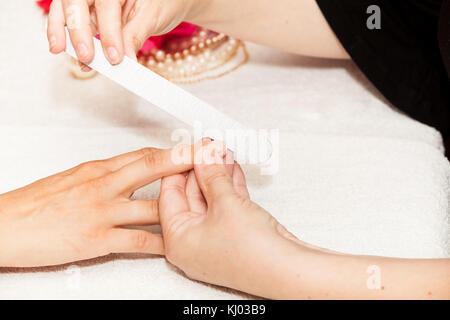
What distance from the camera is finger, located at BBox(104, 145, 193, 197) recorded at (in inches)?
23.7

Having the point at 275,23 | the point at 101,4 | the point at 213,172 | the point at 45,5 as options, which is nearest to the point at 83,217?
the point at 213,172

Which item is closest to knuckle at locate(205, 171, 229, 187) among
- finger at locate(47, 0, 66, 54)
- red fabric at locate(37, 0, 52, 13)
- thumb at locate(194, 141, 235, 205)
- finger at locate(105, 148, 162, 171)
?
thumb at locate(194, 141, 235, 205)

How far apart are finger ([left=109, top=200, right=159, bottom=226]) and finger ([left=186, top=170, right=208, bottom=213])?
40 millimetres

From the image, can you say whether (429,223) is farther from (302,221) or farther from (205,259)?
(205,259)

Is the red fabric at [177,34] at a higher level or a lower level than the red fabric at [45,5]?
lower

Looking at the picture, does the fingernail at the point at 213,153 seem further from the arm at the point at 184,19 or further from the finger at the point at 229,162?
the arm at the point at 184,19

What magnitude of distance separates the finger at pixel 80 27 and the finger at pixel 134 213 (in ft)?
0.58

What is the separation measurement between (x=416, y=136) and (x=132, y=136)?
1.35ft

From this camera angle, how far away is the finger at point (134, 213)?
1.97 ft

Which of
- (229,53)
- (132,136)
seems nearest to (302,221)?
(132,136)

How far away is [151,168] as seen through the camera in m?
0.60

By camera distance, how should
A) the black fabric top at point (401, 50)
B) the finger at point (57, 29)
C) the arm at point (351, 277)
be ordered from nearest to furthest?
the arm at point (351, 277) → the finger at point (57, 29) → the black fabric top at point (401, 50)

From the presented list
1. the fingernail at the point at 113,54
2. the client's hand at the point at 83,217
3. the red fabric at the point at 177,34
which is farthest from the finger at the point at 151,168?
the red fabric at the point at 177,34

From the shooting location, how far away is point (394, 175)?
27.2 inches
